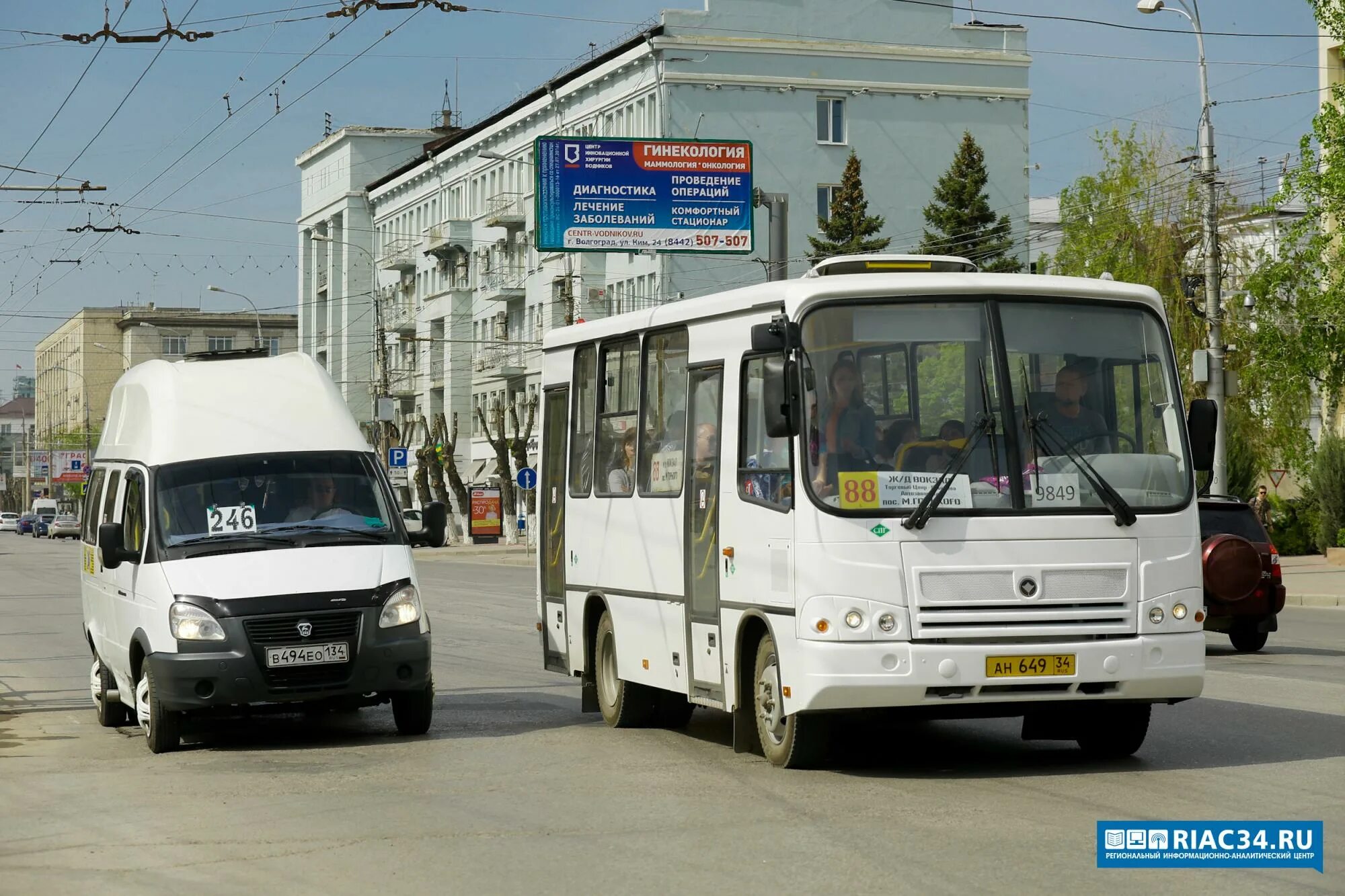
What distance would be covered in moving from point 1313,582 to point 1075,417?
2474 centimetres

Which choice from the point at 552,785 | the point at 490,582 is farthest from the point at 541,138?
the point at 552,785

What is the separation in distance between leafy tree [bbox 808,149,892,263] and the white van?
48245mm

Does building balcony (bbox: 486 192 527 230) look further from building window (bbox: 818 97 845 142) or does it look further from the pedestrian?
the pedestrian

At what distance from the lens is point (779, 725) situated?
11.4m

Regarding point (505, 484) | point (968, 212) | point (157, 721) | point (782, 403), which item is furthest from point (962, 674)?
point (505, 484)

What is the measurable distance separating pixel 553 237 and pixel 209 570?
23.0 m

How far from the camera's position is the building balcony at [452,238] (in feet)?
277

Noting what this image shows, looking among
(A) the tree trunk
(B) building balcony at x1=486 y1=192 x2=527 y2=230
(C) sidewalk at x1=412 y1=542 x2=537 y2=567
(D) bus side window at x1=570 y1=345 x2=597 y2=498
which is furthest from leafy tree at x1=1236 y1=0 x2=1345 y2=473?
(B) building balcony at x1=486 y1=192 x2=527 y2=230

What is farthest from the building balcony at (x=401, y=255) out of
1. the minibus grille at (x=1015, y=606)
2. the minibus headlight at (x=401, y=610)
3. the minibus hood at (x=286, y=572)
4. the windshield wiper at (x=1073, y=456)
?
the minibus grille at (x=1015, y=606)

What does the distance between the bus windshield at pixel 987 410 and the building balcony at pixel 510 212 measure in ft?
216

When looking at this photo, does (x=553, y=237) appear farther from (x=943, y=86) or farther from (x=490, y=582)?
(x=943, y=86)

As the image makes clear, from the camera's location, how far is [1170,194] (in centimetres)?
5416

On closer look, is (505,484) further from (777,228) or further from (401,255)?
(777,228)

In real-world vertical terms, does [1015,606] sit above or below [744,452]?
below
